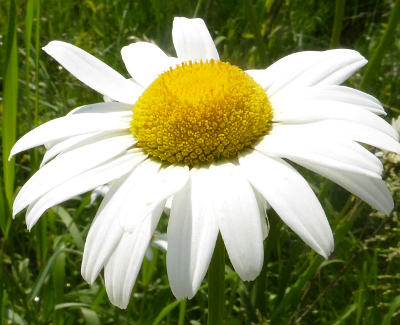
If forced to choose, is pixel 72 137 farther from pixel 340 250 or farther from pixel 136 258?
pixel 340 250

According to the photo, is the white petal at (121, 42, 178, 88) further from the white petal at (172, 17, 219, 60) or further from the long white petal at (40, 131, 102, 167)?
the long white petal at (40, 131, 102, 167)

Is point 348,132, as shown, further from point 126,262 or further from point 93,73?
point 93,73

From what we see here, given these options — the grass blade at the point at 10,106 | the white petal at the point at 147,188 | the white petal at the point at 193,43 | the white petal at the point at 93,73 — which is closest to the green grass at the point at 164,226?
the grass blade at the point at 10,106

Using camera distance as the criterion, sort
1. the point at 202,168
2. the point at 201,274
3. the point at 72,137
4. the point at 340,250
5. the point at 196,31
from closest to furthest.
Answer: the point at 201,274, the point at 202,168, the point at 72,137, the point at 196,31, the point at 340,250

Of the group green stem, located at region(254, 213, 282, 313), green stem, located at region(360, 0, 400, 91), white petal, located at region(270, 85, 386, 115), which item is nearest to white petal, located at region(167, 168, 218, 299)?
white petal, located at region(270, 85, 386, 115)

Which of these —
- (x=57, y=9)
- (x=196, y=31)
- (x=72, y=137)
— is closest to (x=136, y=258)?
(x=72, y=137)

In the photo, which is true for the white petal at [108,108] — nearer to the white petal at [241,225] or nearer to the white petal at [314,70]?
the white petal at [314,70]

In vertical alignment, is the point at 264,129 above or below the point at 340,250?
above
